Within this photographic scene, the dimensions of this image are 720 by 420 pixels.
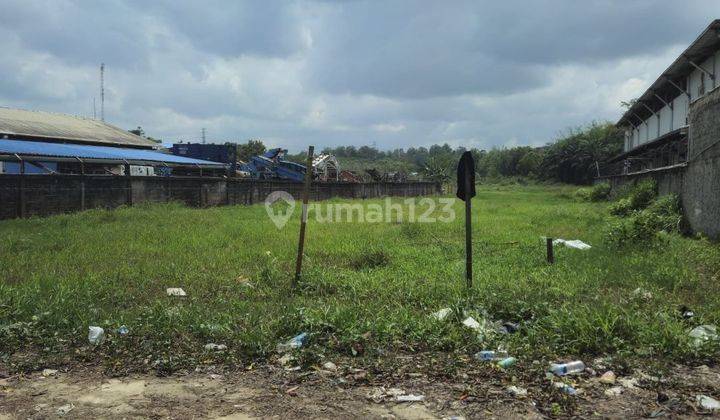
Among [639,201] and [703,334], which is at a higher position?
[639,201]

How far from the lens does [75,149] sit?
2234 centimetres

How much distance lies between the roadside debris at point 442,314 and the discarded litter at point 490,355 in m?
0.75

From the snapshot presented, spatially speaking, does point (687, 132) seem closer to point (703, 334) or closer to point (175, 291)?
point (703, 334)

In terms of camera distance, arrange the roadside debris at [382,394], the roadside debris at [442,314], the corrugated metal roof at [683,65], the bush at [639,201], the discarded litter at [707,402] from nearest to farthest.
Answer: the discarded litter at [707,402] → the roadside debris at [382,394] → the roadside debris at [442,314] → the bush at [639,201] → the corrugated metal roof at [683,65]

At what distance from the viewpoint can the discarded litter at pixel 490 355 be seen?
151 inches

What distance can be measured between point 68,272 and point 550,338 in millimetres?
6274

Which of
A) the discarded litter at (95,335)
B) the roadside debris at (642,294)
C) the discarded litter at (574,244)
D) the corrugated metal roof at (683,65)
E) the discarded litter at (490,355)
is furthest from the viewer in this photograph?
the corrugated metal roof at (683,65)

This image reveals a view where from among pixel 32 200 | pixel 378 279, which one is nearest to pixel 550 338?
pixel 378 279

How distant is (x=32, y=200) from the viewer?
1434 cm

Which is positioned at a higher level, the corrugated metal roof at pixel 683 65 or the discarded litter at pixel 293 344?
the corrugated metal roof at pixel 683 65

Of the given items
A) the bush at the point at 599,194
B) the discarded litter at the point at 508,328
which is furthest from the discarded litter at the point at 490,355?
the bush at the point at 599,194

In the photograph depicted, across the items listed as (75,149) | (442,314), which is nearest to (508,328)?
(442,314)

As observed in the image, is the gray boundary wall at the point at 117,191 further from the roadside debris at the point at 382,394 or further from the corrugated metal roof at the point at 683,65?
the corrugated metal roof at the point at 683,65

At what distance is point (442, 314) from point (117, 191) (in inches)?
607
